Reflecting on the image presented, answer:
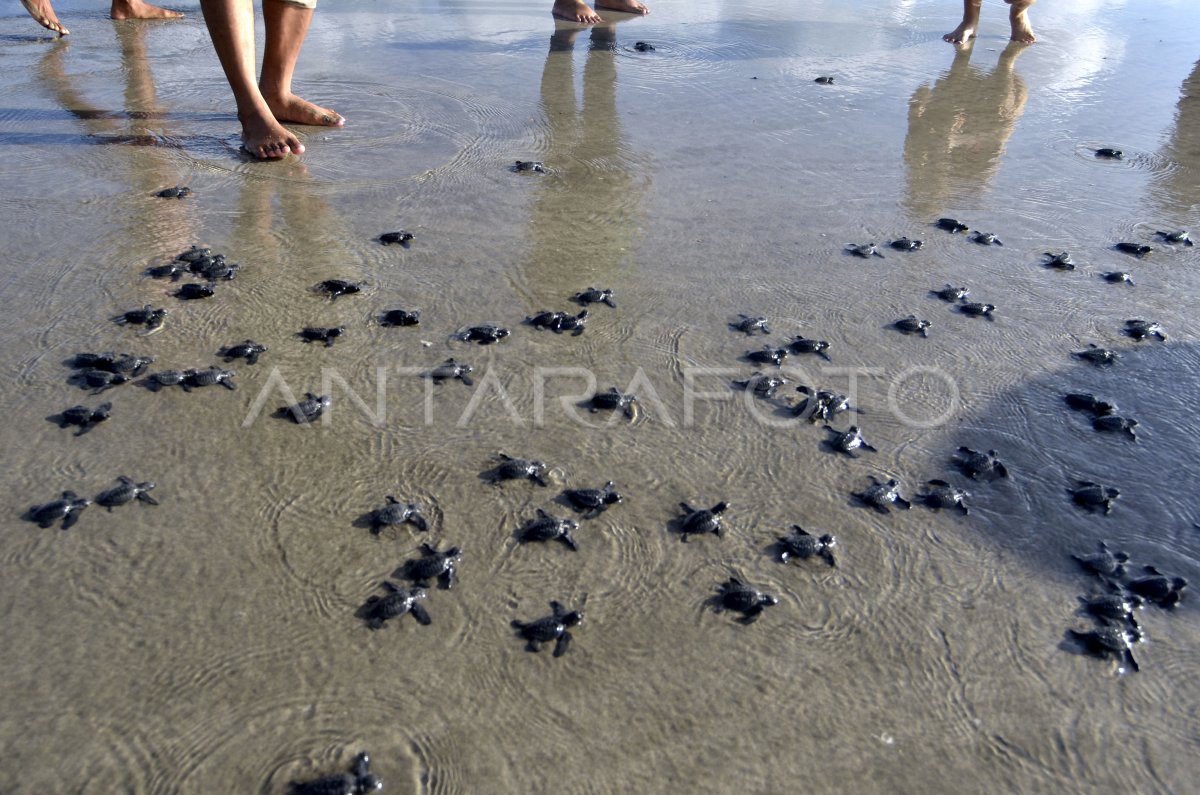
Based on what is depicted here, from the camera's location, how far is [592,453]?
2.83 m

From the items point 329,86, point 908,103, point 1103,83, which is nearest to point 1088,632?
point 908,103

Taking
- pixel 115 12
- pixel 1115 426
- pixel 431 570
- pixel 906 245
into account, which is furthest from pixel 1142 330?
pixel 115 12

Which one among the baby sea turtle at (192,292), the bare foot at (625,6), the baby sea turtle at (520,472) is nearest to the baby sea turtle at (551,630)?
the baby sea turtle at (520,472)

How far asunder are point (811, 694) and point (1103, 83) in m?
6.95

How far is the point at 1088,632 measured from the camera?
2.24 meters

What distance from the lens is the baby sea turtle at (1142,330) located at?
3484 mm

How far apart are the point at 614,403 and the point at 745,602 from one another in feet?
3.22

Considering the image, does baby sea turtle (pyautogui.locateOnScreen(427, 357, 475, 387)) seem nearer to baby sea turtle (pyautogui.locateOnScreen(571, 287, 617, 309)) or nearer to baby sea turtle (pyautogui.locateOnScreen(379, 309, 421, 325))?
baby sea turtle (pyautogui.locateOnScreen(379, 309, 421, 325))

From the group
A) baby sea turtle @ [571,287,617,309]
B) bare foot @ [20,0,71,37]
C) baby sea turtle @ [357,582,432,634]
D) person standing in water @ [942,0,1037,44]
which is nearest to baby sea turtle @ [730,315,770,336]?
baby sea turtle @ [571,287,617,309]

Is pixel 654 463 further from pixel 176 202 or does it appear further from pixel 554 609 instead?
pixel 176 202

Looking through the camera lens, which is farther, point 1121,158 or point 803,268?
point 1121,158

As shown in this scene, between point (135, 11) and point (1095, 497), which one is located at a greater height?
point (135, 11)

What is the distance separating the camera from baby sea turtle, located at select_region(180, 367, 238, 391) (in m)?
3.03

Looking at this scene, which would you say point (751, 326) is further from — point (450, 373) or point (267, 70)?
point (267, 70)
